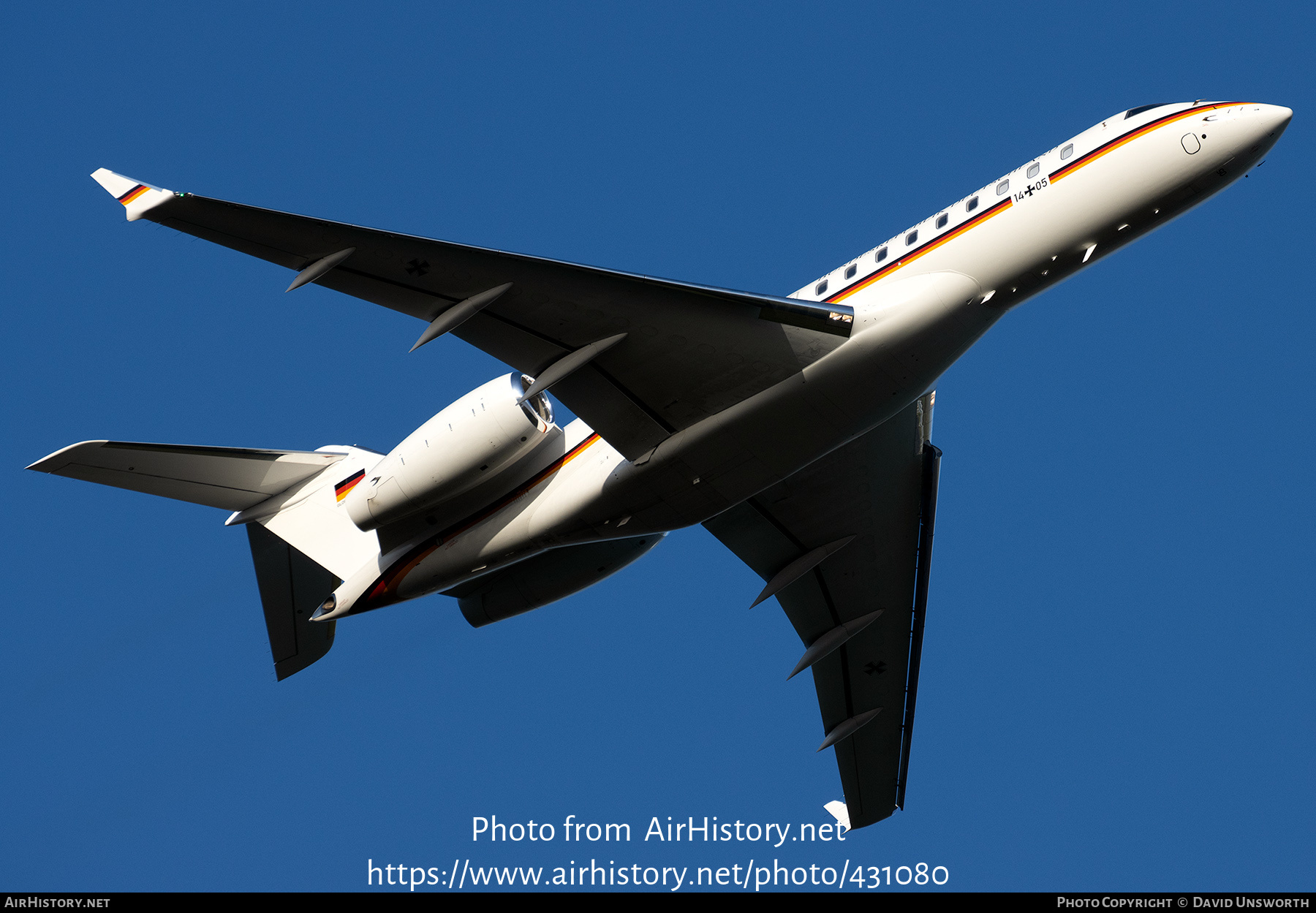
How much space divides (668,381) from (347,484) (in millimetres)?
7958

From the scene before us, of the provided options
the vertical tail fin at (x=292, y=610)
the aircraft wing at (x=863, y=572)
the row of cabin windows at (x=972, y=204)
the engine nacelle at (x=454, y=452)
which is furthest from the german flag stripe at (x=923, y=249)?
the vertical tail fin at (x=292, y=610)

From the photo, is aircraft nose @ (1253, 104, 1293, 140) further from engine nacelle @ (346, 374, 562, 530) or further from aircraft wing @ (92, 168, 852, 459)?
engine nacelle @ (346, 374, 562, 530)

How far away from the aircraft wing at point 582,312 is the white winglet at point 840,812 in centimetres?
1044

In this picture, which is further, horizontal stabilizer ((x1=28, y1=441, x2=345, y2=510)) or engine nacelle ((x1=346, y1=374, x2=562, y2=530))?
horizontal stabilizer ((x1=28, y1=441, x2=345, y2=510))

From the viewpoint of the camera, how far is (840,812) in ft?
82.4

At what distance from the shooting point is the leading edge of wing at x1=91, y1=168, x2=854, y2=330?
1550cm

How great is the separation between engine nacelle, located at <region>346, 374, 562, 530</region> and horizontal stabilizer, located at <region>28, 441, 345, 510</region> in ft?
12.7

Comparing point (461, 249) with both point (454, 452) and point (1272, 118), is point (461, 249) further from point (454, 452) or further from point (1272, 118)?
point (1272, 118)

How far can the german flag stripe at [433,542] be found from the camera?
20219 mm

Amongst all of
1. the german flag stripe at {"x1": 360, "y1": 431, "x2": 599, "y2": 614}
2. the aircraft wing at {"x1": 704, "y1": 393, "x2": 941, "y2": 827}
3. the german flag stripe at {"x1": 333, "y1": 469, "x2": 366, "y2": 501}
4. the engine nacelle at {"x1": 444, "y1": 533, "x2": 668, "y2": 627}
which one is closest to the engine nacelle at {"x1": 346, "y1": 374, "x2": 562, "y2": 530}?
the german flag stripe at {"x1": 360, "y1": 431, "x2": 599, "y2": 614}

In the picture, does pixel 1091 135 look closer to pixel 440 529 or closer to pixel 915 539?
pixel 915 539

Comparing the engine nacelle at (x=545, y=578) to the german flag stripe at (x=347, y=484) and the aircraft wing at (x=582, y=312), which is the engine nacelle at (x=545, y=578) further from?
the aircraft wing at (x=582, y=312)

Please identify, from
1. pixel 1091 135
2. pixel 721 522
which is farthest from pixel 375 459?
pixel 1091 135

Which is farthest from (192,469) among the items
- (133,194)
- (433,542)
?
(133,194)
